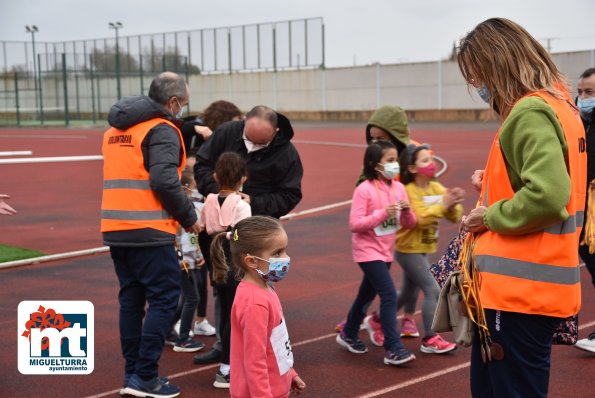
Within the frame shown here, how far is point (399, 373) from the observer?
596 cm

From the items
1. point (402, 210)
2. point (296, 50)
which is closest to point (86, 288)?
point (402, 210)


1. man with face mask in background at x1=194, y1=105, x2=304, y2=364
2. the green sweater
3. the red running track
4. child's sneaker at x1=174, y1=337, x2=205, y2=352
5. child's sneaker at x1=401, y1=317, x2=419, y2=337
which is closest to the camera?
the green sweater

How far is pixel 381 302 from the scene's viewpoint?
6219mm

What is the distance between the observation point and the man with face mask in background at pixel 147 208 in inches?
211

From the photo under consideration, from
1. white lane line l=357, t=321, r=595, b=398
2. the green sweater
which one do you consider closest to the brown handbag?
the green sweater

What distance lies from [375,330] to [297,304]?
4.47 ft

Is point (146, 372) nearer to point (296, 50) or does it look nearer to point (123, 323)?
point (123, 323)

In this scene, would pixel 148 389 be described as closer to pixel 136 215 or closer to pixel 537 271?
pixel 136 215

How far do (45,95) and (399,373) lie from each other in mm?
43878

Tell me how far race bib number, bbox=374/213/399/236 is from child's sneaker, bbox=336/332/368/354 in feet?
3.00

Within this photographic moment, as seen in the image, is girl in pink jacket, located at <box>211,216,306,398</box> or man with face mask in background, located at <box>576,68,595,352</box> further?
man with face mask in background, located at <box>576,68,595,352</box>

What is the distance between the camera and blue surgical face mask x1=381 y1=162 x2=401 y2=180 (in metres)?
6.32

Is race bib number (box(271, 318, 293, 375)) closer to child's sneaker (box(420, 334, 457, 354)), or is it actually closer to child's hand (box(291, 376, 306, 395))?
child's hand (box(291, 376, 306, 395))

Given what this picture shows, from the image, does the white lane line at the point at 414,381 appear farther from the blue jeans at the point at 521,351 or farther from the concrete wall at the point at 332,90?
the concrete wall at the point at 332,90
